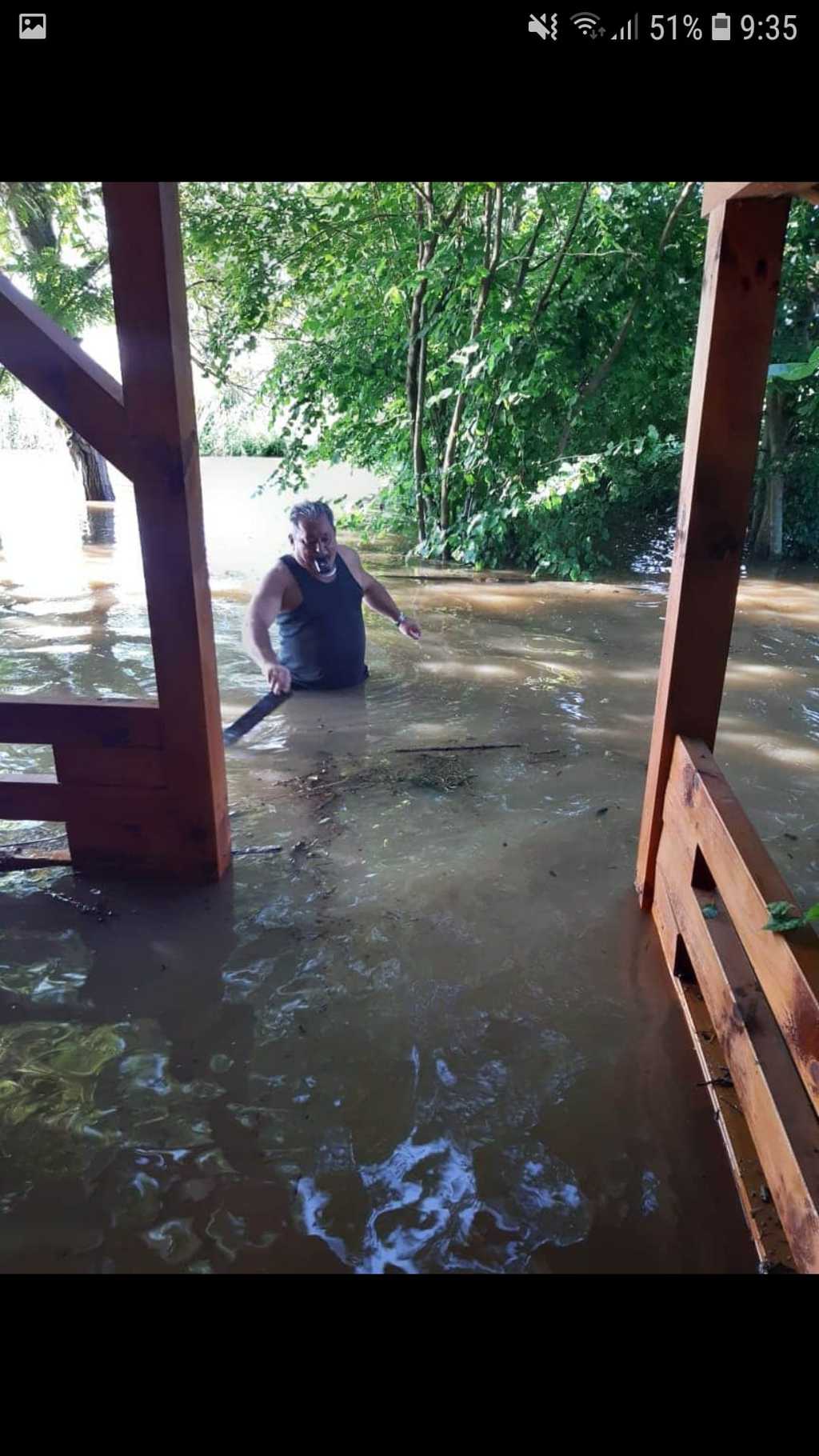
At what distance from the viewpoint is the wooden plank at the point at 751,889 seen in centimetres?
180

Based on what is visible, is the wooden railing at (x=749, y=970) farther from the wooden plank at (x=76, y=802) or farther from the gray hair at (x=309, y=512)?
the gray hair at (x=309, y=512)

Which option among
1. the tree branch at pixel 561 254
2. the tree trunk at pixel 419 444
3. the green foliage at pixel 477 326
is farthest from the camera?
the tree trunk at pixel 419 444

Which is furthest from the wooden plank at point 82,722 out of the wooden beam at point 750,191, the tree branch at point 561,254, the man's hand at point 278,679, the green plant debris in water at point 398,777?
the tree branch at point 561,254

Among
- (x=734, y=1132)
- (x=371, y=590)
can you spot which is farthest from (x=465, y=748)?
(x=734, y=1132)

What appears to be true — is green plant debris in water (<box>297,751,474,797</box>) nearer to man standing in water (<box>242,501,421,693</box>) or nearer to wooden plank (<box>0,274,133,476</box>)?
man standing in water (<box>242,501,421,693</box>)

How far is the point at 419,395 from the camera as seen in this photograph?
35.2 ft
